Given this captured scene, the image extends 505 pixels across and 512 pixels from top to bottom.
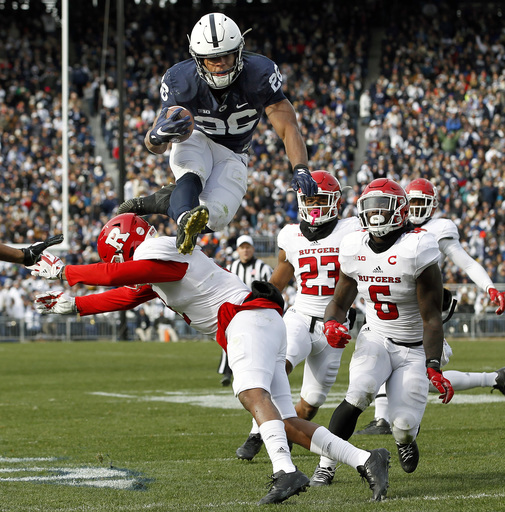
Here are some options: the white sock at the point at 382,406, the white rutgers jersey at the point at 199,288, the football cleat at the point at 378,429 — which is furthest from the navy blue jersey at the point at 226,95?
the football cleat at the point at 378,429

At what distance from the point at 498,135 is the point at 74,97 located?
11.0 metres

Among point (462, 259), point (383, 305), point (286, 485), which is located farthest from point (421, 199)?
point (286, 485)

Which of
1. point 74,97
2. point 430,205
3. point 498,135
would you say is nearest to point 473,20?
point 498,135

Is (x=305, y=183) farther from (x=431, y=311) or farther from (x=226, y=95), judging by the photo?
(x=431, y=311)

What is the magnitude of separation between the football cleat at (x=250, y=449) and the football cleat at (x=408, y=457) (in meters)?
1.10

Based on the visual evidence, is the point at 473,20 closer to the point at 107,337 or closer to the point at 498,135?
the point at 498,135

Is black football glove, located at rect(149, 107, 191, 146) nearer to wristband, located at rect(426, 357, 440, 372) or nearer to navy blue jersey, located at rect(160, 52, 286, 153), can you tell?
navy blue jersey, located at rect(160, 52, 286, 153)

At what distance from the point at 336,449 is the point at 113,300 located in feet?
4.93

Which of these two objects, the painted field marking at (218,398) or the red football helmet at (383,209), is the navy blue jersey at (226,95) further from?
the painted field marking at (218,398)

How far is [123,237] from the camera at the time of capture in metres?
5.35

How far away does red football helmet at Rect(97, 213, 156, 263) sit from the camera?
17.6 feet

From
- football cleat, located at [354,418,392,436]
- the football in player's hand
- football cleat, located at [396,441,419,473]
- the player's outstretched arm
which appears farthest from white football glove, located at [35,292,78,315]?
football cleat, located at [354,418,392,436]

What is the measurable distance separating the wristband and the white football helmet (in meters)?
1.98

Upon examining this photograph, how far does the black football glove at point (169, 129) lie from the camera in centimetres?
545
